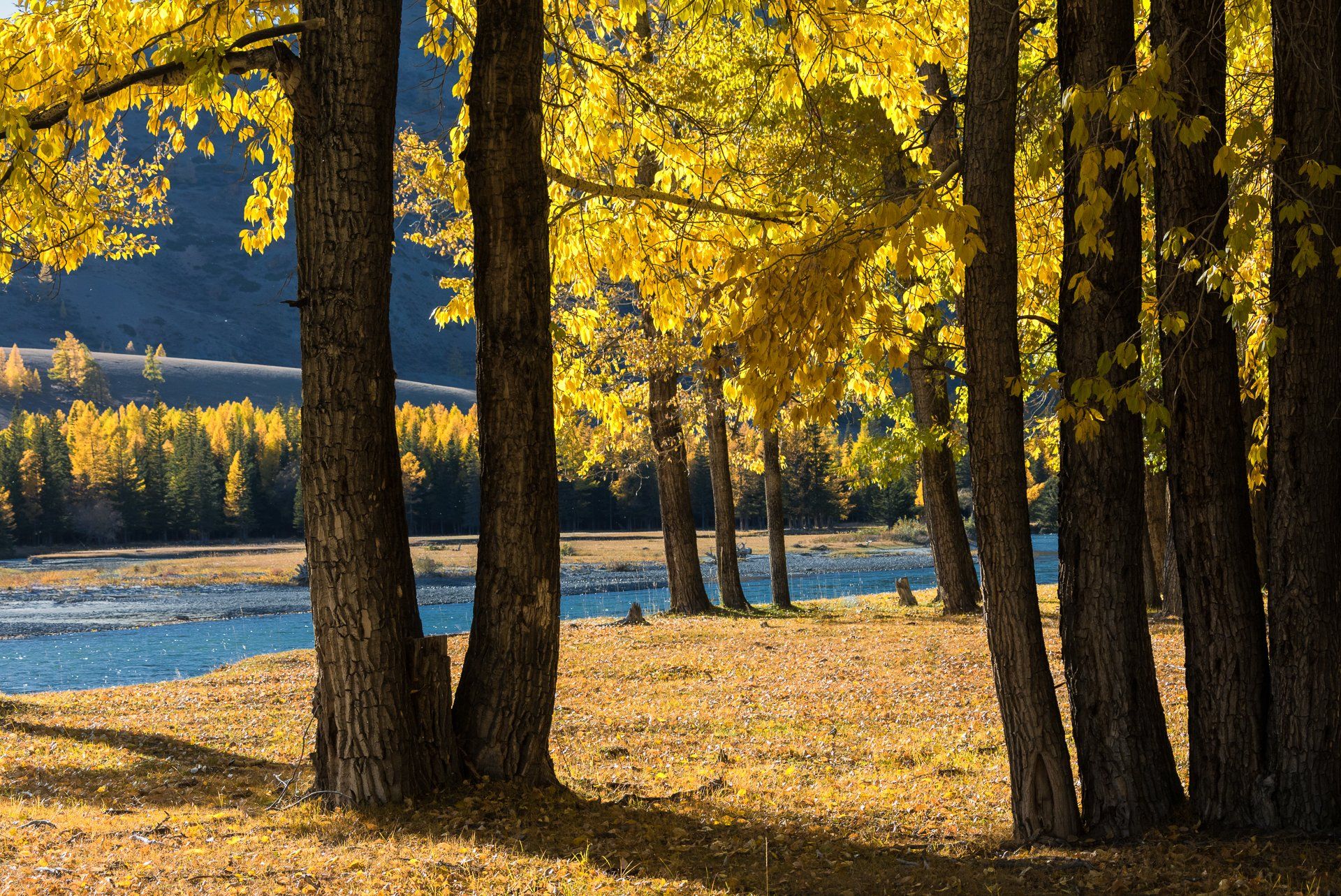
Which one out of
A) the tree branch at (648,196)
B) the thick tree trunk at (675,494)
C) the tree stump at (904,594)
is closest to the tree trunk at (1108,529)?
the tree branch at (648,196)

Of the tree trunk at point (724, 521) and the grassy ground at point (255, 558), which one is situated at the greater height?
the tree trunk at point (724, 521)

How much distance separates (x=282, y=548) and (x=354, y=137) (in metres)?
71.9

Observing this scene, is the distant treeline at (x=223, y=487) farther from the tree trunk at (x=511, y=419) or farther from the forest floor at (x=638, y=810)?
the tree trunk at (x=511, y=419)

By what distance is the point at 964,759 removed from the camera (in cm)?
688

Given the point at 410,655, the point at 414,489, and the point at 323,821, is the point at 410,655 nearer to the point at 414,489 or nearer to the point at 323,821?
the point at 323,821

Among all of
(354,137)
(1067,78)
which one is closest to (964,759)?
(1067,78)

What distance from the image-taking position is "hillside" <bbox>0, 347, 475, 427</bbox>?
147 m

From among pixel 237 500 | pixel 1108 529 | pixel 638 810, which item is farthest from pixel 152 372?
pixel 1108 529

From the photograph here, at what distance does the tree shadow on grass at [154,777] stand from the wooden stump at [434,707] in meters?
1.23

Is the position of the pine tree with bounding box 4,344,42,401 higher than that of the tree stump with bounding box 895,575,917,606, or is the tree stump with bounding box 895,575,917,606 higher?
the pine tree with bounding box 4,344,42,401

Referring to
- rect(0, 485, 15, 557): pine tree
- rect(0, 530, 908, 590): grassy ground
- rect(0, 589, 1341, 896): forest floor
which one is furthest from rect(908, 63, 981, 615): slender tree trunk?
rect(0, 485, 15, 557): pine tree

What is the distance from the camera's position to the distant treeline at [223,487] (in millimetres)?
76375

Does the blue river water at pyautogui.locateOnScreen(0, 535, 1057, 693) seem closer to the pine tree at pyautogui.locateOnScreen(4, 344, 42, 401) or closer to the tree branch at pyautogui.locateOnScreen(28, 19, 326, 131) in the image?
the tree branch at pyautogui.locateOnScreen(28, 19, 326, 131)

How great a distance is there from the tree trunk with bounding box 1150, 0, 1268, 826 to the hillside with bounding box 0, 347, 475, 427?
486 feet
